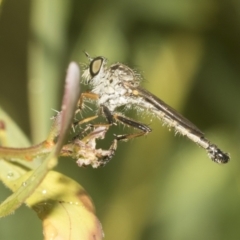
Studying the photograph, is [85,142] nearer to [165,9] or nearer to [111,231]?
[111,231]

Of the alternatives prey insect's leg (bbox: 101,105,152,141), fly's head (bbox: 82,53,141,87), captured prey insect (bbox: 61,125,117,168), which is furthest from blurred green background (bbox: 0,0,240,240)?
captured prey insect (bbox: 61,125,117,168)

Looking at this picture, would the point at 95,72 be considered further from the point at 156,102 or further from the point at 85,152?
the point at 85,152

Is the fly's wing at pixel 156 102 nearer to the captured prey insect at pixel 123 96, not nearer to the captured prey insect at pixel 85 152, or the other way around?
the captured prey insect at pixel 123 96

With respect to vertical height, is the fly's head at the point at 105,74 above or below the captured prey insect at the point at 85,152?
below

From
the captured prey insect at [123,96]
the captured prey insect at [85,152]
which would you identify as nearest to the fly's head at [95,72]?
the captured prey insect at [123,96]

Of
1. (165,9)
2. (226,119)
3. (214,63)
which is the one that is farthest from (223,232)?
(165,9)

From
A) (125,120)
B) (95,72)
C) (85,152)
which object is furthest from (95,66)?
(85,152)

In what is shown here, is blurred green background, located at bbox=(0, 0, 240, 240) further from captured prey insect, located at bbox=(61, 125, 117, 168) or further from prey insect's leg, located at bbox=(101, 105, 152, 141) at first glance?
captured prey insect, located at bbox=(61, 125, 117, 168)
